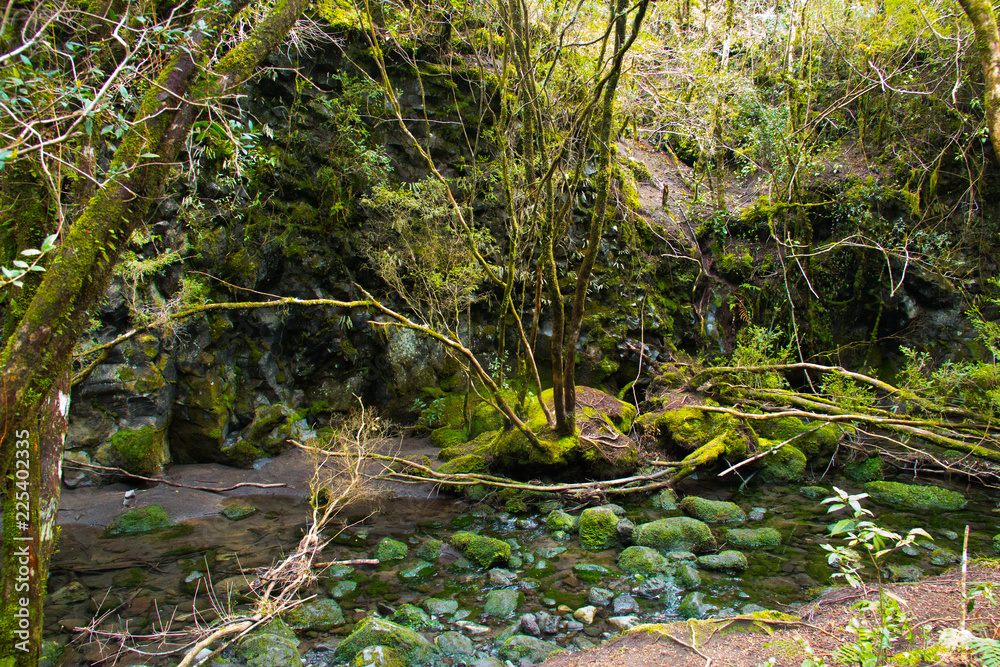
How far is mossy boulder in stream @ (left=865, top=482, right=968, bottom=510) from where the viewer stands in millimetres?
6320

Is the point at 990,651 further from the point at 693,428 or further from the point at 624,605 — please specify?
the point at 693,428

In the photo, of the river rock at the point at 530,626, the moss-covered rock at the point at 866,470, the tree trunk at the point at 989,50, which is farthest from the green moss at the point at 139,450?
the moss-covered rock at the point at 866,470

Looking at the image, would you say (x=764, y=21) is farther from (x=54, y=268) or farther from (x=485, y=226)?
(x=54, y=268)

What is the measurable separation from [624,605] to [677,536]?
1.37m

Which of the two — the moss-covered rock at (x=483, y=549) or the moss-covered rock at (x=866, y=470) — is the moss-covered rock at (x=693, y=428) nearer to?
the moss-covered rock at (x=866, y=470)

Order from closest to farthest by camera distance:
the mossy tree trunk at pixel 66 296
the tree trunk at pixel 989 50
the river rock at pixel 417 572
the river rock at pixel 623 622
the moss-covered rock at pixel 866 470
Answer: the mossy tree trunk at pixel 66 296 < the tree trunk at pixel 989 50 < the river rock at pixel 623 622 < the river rock at pixel 417 572 < the moss-covered rock at pixel 866 470

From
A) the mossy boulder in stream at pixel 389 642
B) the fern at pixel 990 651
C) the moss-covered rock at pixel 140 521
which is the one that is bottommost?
the mossy boulder in stream at pixel 389 642

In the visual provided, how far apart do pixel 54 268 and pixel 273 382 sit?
801cm

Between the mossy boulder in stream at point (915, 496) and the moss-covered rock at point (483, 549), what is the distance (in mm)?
5065

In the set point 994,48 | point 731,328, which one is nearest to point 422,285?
point 731,328

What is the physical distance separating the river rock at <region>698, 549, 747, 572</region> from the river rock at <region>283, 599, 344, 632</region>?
357 cm

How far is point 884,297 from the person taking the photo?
10.4 meters

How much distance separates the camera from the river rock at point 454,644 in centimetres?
395

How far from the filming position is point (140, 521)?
6.41 meters
